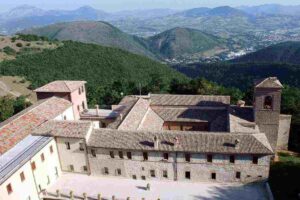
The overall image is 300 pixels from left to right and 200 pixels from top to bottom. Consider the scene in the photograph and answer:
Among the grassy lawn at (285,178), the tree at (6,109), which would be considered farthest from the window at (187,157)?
the tree at (6,109)

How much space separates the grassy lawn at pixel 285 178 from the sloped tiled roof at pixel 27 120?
31.0 metres

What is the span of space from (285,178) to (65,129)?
28670mm

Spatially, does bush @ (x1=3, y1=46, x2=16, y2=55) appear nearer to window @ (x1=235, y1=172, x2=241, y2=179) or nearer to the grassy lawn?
window @ (x1=235, y1=172, x2=241, y2=179)

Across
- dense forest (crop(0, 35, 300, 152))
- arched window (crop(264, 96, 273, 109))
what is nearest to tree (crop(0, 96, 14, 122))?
dense forest (crop(0, 35, 300, 152))

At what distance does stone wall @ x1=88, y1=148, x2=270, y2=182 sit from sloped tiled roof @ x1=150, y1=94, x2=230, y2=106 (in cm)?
1456

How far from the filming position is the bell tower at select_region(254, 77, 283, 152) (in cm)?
4034

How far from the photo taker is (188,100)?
51.2m

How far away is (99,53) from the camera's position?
369ft

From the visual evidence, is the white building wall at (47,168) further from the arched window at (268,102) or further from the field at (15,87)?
the field at (15,87)

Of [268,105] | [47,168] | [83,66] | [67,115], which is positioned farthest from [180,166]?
[83,66]

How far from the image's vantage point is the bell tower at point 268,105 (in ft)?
132

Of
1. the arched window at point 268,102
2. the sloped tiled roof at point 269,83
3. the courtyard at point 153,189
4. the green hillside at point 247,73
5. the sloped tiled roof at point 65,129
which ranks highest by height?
the sloped tiled roof at point 269,83

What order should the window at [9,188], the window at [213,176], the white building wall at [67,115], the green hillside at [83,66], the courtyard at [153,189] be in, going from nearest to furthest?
the window at [9,188]
the courtyard at [153,189]
the window at [213,176]
the white building wall at [67,115]
the green hillside at [83,66]

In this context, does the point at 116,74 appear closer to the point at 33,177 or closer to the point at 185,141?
the point at 185,141
